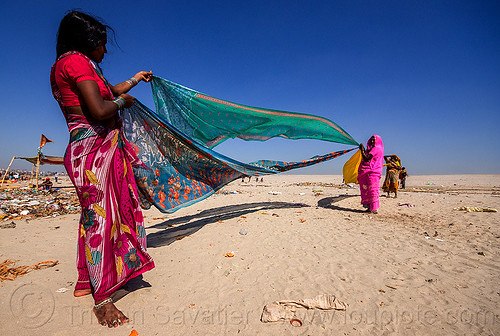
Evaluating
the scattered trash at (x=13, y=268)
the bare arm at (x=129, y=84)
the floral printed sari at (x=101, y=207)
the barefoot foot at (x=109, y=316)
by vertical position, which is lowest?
the scattered trash at (x=13, y=268)

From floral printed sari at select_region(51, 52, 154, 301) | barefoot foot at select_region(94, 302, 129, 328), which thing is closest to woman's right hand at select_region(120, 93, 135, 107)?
floral printed sari at select_region(51, 52, 154, 301)

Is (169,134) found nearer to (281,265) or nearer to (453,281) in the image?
(281,265)

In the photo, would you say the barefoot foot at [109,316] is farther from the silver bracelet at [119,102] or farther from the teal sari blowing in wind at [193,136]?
the silver bracelet at [119,102]

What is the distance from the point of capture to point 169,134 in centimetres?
392

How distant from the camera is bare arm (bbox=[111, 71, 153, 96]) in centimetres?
241

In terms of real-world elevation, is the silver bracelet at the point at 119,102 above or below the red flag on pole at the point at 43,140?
below

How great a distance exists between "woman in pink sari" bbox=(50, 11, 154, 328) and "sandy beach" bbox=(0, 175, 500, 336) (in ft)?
1.28

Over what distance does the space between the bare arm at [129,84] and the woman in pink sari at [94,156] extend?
5 cm

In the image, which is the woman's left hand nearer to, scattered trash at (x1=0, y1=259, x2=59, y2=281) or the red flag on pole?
scattered trash at (x1=0, y1=259, x2=59, y2=281)

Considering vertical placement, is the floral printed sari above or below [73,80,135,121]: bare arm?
below

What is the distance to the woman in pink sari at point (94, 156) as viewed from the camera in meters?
2.05

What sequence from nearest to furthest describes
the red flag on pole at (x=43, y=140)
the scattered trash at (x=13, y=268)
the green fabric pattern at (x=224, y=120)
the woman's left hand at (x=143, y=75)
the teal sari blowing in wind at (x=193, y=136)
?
the woman's left hand at (x=143, y=75) → the scattered trash at (x=13, y=268) → the teal sari blowing in wind at (x=193, y=136) → the green fabric pattern at (x=224, y=120) → the red flag on pole at (x=43, y=140)

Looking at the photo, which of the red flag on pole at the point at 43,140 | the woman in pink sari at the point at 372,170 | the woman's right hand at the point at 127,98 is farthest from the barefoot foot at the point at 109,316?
the red flag on pole at the point at 43,140

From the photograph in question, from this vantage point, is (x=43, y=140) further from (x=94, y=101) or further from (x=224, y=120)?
(x=94, y=101)
